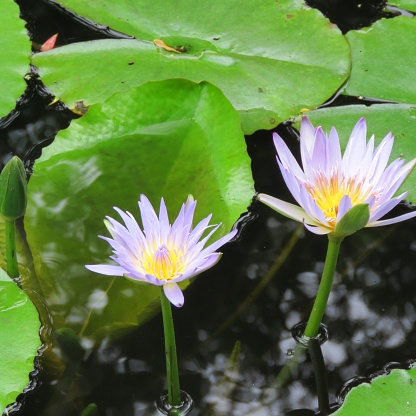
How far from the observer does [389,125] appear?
2457 mm

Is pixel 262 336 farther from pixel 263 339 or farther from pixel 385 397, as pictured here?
pixel 385 397

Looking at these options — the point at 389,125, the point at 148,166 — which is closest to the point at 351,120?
the point at 389,125

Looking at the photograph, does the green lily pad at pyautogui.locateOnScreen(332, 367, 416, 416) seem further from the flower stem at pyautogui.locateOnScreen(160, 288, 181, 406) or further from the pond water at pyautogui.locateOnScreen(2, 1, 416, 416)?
the flower stem at pyautogui.locateOnScreen(160, 288, 181, 406)

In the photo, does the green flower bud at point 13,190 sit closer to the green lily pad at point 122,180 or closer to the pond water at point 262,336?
the green lily pad at point 122,180

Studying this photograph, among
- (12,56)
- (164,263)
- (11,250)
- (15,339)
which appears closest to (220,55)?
(12,56)

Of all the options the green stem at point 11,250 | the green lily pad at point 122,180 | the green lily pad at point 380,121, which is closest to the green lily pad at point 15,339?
the green stem at point 11,250

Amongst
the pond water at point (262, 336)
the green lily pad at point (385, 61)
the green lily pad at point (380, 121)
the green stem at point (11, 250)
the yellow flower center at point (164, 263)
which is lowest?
the pond water at point (262, 336)

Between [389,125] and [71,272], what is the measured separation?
1.26 meters

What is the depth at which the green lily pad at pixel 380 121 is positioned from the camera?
2.40m

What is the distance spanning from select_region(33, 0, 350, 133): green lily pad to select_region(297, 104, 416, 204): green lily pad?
0.27ft

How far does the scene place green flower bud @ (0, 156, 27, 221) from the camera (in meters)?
1.79

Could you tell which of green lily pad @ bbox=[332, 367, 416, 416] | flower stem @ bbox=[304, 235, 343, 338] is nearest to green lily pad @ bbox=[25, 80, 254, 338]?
flower stem @ bbox=[304, 235, 343, 338]

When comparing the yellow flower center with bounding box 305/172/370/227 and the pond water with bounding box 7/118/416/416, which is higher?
the yellow flower center with bounding box 305/172/370/227

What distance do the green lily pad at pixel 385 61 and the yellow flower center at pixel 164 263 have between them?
135 centimetres
